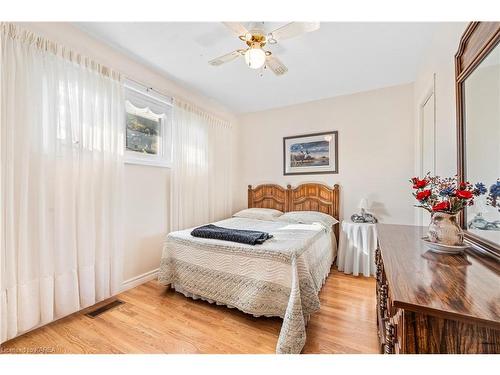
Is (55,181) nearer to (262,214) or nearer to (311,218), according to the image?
(262,214)

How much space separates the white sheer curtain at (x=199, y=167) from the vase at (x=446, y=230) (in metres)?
2.64

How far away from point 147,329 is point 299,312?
3.94 feet

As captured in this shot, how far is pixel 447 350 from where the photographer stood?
1.91 ft

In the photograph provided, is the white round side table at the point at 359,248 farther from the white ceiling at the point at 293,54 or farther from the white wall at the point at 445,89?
the white ceiling at the point at 293,54

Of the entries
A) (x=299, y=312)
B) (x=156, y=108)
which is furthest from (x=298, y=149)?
(x=299, y=312)

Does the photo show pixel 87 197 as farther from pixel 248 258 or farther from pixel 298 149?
pixel 298 149

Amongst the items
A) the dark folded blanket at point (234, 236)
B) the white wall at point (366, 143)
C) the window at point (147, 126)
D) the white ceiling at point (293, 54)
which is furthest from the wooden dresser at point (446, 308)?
the window at point (147, 126)

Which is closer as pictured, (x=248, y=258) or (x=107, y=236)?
(x=248, y=258)

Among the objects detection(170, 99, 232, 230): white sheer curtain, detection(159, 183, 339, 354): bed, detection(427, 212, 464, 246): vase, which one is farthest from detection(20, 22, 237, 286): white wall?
detection(427, 212, 464, 246): vase

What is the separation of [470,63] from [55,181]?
2.87 meters

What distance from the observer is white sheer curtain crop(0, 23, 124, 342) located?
152 centimetres

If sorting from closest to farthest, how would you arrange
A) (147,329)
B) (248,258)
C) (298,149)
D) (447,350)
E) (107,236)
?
1. (447,350)
2. (147,329)
3. (248,258)
4. (107,236)
5. (298,149)

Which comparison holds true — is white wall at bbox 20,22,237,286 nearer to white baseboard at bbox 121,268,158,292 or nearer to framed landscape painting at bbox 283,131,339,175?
white baseboard at bbox 121,268,158,292

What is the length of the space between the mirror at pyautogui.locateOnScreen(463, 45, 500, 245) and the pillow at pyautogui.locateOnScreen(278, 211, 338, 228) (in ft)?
6.12
